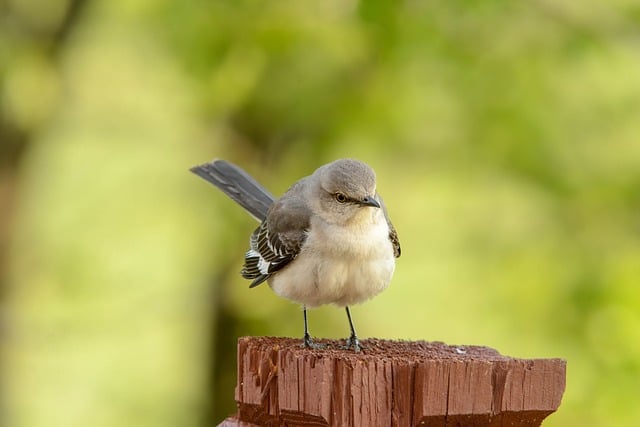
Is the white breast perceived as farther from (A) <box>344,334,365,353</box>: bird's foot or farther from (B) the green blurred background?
(B) the green blurred background

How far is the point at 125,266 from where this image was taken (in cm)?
1202

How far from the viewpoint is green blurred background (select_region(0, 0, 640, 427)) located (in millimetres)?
8445

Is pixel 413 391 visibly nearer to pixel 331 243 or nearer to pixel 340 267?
pixel 340 267

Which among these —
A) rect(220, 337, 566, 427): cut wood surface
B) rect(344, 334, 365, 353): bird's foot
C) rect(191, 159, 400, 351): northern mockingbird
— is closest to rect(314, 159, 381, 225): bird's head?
rect(191, 159, 400, 351): northern mockingbird

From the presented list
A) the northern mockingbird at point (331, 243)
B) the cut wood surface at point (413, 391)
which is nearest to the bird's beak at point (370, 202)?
the northern mockingbird at point (331, 243)

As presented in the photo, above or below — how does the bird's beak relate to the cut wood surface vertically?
above

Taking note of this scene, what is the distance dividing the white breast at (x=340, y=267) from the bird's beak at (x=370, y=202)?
9 centimetres

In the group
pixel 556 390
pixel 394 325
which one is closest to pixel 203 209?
pixel 394 325

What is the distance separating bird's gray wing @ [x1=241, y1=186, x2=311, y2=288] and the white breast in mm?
83

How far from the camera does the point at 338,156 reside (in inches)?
376

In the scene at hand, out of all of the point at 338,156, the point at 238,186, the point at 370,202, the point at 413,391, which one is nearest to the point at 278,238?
the point at 370,202

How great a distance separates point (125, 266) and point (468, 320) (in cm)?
420

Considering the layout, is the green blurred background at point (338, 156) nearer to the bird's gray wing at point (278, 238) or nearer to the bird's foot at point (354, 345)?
the bird's gray wing at point (278, 238)

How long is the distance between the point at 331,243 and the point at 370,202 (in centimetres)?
26
